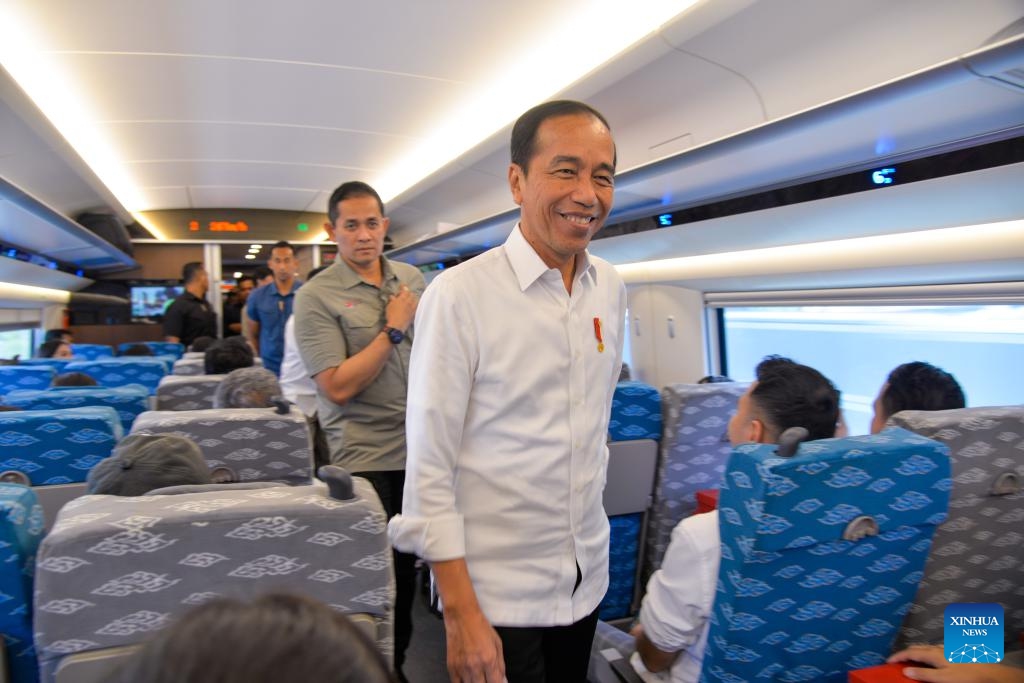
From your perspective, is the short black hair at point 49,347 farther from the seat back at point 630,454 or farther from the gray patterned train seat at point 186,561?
the gray patterned train seat at point 186,561

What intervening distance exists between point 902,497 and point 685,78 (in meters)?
2.77

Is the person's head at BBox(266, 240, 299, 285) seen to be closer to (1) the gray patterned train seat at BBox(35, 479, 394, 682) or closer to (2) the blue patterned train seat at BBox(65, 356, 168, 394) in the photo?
(2) the blue patterned train seat at BBox(65, 356, 168, 394)

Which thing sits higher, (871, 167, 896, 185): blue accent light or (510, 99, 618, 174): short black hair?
(871, 167, 896, 185): blue accent light

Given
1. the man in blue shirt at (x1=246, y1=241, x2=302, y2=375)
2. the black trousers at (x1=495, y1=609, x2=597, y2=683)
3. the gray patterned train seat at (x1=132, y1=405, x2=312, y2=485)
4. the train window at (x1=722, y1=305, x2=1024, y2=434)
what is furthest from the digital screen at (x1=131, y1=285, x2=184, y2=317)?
the black trousers at (x1=495, y1=609, x2=597, y2=683)

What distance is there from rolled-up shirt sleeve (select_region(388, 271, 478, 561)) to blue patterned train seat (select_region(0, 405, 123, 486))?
1.86m

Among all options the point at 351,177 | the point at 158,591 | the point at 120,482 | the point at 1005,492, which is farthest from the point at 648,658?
the point at 351,177

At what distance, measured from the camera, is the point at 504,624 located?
147 cm

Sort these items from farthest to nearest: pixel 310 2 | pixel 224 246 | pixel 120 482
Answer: pixel 224 246, pixel 310 2, pixel 120 482

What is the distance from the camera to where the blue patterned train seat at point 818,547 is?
1.50 metres

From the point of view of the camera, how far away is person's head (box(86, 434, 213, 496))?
1.85 metres

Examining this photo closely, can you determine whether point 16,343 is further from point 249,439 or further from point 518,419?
point 518,419

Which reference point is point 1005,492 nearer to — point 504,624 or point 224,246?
point 504,624

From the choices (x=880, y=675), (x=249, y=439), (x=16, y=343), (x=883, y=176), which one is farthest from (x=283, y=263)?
(x=16, y=343)

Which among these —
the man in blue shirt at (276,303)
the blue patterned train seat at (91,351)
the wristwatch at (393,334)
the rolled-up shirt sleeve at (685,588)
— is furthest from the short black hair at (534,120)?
the blue patterned train seat at (91,351)
